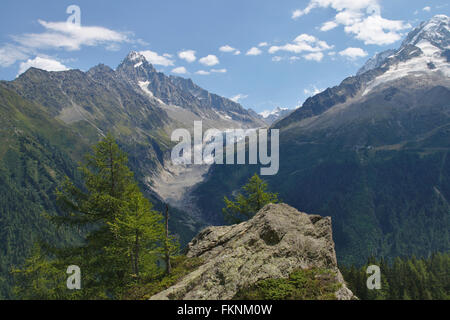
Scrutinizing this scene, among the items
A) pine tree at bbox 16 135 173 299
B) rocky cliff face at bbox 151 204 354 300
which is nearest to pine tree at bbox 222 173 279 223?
rocky cliff face at bbox 151 204 354 300

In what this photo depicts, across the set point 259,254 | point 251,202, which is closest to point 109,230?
point 259,254

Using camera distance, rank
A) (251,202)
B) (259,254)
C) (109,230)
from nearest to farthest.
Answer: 1. (259,254)
2. (109,230)
3. (251,202)

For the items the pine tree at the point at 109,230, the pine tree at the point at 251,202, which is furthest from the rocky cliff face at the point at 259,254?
the pine tree at the point at 251,202

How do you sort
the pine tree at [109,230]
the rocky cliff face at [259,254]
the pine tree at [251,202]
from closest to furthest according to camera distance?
the rocky cliff face at [259,254] → the pine tree at [109,230] → the pine tree at [251,202]

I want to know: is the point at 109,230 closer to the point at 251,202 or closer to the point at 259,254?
the point at 259,254

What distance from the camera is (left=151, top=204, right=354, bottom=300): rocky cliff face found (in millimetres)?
20062

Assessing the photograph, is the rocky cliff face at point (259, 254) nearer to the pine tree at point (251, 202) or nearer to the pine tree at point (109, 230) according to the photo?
the pine tree at point (109, 230)

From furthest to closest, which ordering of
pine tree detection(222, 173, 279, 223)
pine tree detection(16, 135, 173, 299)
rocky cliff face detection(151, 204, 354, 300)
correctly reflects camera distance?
pine tree detection(222, 173, 279, 223), pine tree detection(16, 135, 173, 299), rocky cliff face detection(151, 204, 354, 300)

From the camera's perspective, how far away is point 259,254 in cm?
2309

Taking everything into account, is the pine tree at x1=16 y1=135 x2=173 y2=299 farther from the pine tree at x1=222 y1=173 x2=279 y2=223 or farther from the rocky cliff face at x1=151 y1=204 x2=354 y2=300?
the pine tree at x1=222 y1=173 x2=279 y2=223

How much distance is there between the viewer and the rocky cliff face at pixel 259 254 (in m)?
20.1
